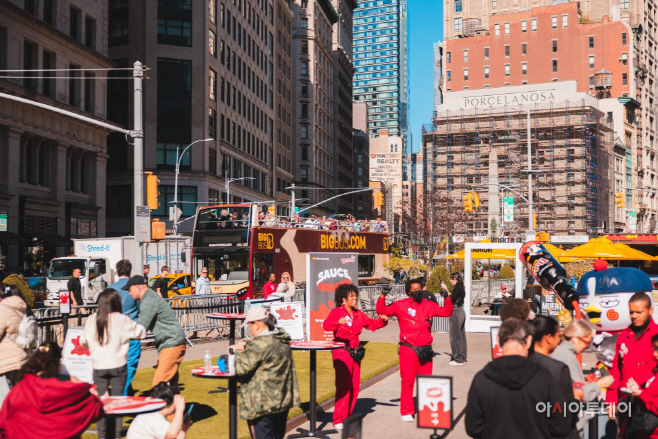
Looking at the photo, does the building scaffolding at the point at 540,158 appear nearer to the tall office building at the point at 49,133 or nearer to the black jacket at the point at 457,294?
the tall office building at the point at 49,133

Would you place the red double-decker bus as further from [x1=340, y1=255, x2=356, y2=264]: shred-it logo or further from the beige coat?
the beige coat

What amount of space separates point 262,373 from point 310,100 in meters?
103

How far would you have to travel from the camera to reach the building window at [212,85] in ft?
220

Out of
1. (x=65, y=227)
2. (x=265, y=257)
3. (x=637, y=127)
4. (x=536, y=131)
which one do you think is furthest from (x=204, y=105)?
(x=637, y=127)

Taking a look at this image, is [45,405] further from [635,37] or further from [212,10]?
[635,37]

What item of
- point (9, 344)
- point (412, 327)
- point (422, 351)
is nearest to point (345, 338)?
point (412, 327)

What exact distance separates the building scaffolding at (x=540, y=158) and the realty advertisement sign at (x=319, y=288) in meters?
71.6

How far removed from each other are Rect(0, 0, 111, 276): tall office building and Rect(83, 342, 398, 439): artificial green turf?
27.6m

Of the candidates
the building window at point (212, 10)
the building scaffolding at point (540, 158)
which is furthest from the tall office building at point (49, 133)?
the building scaffolding at point (540, 158)

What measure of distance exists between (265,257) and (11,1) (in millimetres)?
24284

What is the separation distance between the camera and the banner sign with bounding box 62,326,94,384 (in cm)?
959

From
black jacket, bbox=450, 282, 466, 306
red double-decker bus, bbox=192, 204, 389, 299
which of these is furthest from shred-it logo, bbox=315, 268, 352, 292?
red double-decker bus, bbox=192, 204, 389, 299

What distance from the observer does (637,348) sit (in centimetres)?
766

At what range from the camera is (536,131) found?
9200 cm
